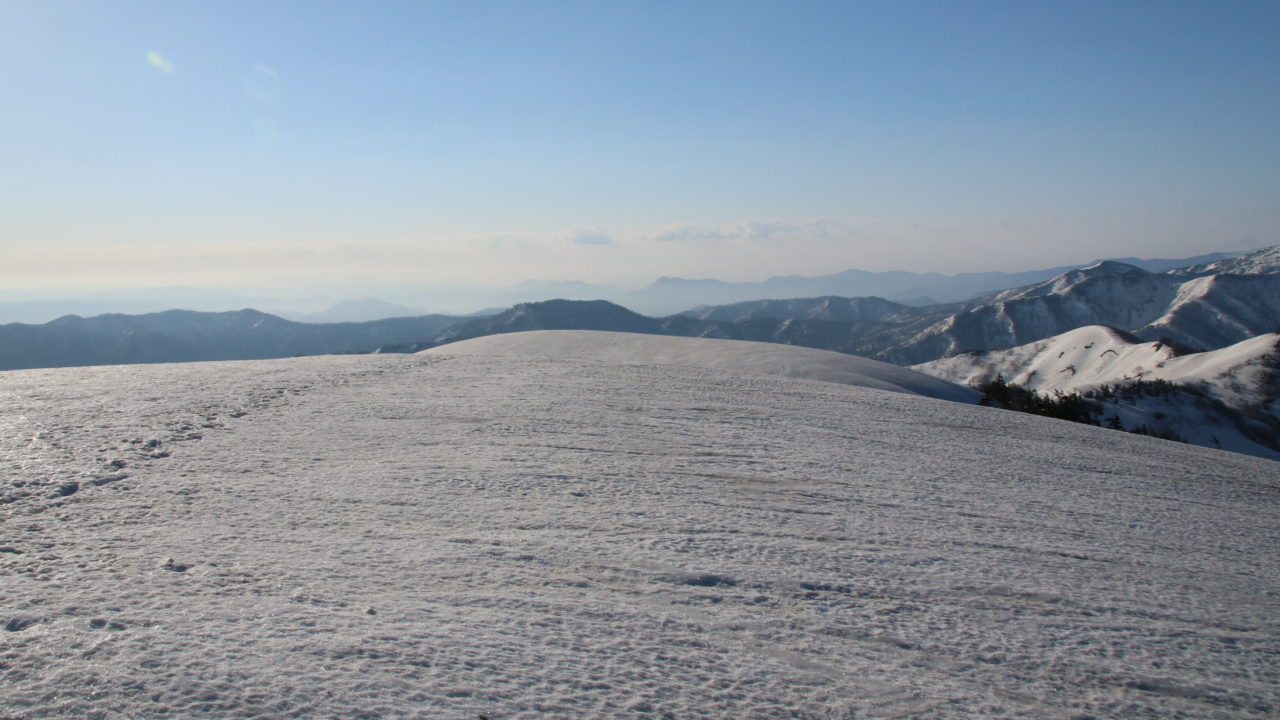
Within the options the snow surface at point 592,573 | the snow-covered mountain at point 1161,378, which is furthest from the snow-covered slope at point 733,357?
the snow surface at point 592,573

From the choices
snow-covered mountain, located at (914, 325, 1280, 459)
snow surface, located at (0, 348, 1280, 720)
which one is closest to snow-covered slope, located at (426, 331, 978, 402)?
snow-covered mountain, located at (914, 325, 1280, 459)

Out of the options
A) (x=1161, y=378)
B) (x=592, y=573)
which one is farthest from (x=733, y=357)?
(x=1161, y=378)

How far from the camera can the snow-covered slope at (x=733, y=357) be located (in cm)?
2217

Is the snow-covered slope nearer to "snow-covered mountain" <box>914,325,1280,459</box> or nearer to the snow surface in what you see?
"snow-covered mountain" <box>914,325,1280,459</box>

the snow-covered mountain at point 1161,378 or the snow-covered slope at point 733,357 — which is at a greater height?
the snow-covered slope at point 733,357

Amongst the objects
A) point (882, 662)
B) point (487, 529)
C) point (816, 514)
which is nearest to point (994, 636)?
point (882, 662)

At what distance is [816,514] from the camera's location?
6449 millimetres

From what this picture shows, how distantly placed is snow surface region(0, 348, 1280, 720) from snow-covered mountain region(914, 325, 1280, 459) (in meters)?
27.5

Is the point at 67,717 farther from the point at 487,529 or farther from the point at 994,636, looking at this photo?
the point at 994,636

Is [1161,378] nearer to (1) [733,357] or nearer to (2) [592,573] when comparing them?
(1) [733,357]

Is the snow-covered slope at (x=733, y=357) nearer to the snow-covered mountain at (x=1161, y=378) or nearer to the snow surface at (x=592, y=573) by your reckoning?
the snow-covered mountain at (x=1161, y=378)

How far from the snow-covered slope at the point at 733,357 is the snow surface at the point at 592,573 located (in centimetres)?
1171

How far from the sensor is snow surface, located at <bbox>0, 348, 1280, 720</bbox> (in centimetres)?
331

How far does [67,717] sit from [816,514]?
5479 mm
